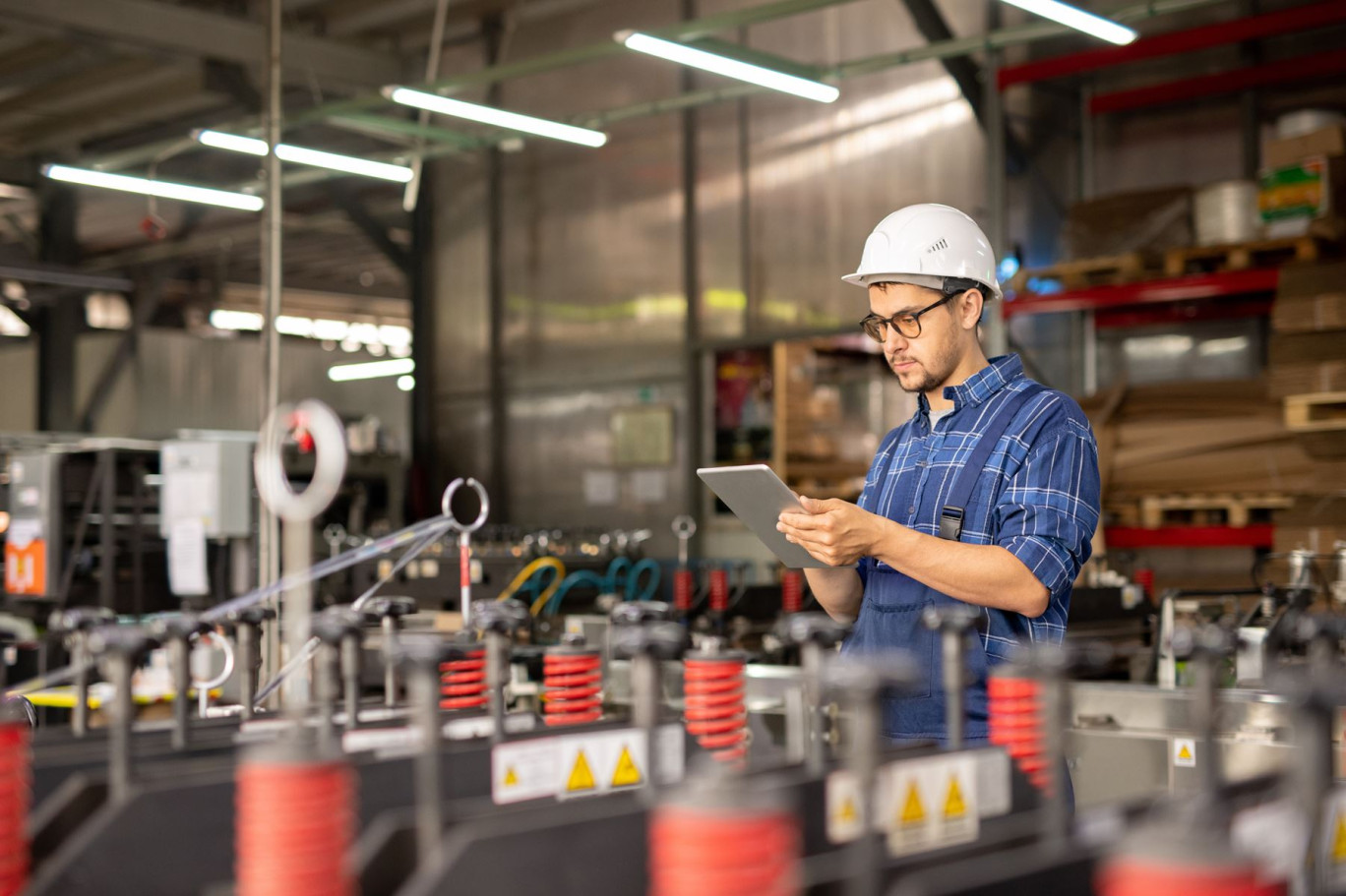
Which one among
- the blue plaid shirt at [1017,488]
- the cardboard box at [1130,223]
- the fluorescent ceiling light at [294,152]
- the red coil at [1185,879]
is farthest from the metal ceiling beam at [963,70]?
the red coil at [1185,879]

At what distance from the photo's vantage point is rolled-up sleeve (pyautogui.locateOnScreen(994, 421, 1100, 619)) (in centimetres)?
212

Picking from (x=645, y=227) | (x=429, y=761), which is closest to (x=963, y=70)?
(x=645, y=227)

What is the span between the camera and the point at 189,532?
19.6 ft

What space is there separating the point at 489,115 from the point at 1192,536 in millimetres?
3921

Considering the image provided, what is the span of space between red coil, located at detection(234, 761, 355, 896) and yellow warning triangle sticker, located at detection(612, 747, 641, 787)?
1.25ft

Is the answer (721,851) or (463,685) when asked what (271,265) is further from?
(721,851)

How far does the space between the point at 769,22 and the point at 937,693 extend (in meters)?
7.77

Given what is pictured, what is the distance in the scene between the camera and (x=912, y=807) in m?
1.28

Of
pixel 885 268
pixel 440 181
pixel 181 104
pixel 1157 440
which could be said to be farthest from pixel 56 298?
pixel 885 268

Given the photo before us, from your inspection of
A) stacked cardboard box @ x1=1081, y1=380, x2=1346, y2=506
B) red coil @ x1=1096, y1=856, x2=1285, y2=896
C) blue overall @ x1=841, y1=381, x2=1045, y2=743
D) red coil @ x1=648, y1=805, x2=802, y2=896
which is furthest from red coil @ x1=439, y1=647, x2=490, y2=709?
stacked cardboard box @ x1=1081, y1=380, x2=1346, y2=506

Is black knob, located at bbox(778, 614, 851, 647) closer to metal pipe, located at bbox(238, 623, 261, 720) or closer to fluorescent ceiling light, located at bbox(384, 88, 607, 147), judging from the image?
metal pipe, located at bbox(238, 623, 261, 720)

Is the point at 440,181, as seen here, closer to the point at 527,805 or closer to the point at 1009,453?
the point at 1009,453

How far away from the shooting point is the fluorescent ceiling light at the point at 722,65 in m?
5.87

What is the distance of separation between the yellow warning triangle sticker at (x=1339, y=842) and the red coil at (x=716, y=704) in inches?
24.3
